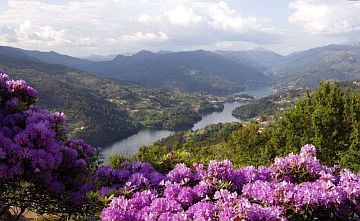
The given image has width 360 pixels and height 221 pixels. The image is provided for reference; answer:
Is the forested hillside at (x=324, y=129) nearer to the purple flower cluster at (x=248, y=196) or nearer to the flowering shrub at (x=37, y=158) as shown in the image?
the flowering shrub at (x=37, y=158)

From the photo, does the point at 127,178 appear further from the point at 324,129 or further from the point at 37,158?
the point at 324,129

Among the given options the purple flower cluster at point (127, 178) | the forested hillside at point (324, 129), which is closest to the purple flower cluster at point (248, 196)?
the purple flower cluster at point (127, 178)

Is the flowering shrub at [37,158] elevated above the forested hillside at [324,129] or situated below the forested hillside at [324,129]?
above

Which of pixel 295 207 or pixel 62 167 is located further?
pixel 62 167

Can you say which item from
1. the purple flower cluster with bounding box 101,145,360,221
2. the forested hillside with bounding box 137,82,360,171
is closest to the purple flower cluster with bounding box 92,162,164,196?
the purple flower cluster with bounding box 101,145,360,221

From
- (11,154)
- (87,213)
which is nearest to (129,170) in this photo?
(87,213)

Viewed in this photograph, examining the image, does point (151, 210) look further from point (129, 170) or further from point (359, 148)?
point (359, 148)
